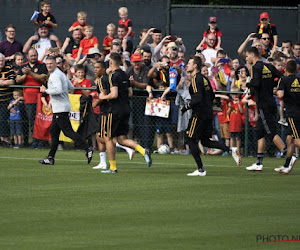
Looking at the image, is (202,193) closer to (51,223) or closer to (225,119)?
(51,223)

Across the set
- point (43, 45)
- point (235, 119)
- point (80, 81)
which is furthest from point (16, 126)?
point (235, 119)

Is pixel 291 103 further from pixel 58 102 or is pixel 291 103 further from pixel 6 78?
pixel 6 78

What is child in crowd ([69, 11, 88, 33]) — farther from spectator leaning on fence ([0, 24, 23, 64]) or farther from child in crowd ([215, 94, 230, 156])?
child in crowd ([215, 94, 230, 156])

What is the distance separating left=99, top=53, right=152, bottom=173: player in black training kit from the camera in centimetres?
1606

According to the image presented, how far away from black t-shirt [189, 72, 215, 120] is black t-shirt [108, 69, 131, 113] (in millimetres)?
1234

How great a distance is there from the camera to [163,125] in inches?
845

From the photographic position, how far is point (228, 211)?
11211mm

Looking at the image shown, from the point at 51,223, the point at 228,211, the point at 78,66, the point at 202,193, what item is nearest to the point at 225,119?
the point at 78,66

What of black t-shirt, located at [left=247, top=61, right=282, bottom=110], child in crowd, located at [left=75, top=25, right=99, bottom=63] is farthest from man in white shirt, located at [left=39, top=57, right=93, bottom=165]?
child in crowd, located at [left=75, top=25, right=99, bottom=63]

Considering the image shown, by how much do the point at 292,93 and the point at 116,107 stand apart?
3386 mm

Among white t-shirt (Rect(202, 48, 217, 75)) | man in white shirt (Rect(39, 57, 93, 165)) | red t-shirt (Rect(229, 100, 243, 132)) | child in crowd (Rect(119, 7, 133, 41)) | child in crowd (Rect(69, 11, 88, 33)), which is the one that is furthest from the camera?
child in crowd (Rect(69, 11, 88, 33))

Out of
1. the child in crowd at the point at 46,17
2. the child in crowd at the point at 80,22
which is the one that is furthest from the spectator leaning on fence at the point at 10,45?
the child in crowd at the point at 80,22

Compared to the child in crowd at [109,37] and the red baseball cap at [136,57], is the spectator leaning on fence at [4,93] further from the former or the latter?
the red baseball cap at [136,57]

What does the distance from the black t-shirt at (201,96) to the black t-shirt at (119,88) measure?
4.05ft
